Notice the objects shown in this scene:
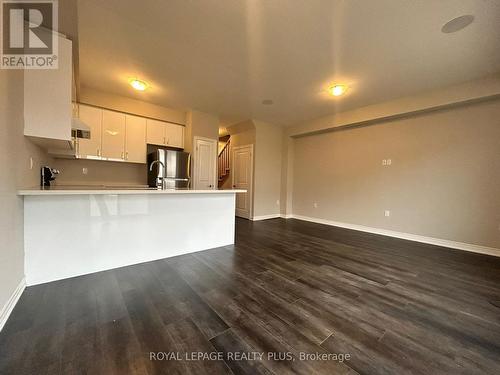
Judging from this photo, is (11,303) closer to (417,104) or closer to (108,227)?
(108,227)

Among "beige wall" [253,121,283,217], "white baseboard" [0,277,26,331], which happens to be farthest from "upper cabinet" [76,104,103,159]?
"beige wall" [253,121,283,217]

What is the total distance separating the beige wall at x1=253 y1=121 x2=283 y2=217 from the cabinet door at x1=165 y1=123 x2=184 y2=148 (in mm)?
2014

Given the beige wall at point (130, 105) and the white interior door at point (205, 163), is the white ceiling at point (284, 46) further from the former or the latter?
the white interior door at point (205, 163)

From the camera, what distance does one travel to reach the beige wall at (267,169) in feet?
18.9

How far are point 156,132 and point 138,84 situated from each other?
1219 mm

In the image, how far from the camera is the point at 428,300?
6.19 ft

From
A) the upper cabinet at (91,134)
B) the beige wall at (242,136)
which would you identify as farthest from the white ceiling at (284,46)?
the beige wall at (242,136)

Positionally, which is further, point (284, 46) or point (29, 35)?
point (284, 46)

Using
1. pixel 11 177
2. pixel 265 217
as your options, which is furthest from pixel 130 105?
pixel 265 217

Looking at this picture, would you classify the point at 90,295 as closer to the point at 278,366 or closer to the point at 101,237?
the point at 101,237

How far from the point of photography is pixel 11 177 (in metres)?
1.61

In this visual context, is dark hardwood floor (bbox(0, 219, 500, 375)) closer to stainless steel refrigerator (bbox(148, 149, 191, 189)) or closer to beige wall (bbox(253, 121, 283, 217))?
stainless steel refrigerator (bbox(148, 149, 191, 189))

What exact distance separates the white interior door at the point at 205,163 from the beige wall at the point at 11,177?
3.18 metres

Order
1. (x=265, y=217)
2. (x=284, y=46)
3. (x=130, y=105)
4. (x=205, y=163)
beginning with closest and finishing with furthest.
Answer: (x=284, y=46)
(x=130, y=105)
(x=205, y=163)
(x=265, y=217)
